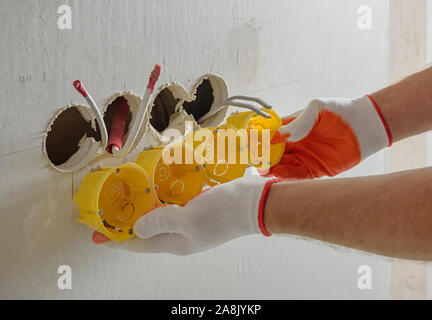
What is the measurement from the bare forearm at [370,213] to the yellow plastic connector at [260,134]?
0.27 m

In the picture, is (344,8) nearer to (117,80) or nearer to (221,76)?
(221,76)

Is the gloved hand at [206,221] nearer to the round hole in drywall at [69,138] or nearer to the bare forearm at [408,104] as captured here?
the round hole in drywall at [69,138]

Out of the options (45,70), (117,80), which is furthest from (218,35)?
(45,70)

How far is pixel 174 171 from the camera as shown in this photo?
2.76ft

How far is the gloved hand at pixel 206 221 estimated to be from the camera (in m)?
0.61

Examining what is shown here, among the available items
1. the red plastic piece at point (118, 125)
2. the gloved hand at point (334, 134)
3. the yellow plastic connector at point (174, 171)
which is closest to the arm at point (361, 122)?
the gloved hand at point (334, 134)

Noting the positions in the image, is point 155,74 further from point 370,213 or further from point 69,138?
point 370,213

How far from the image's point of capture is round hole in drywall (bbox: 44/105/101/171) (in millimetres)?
760

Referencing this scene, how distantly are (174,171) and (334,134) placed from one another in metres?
0.33

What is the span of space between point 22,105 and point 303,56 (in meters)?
0.74

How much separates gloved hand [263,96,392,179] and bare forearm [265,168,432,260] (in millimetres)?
270

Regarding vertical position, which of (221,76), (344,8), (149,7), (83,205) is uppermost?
(344,8)

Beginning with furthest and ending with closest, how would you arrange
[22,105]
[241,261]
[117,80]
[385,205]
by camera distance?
[241,261] → [117,80] → [22,105] → [385,205]

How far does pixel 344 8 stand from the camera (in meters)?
1.18
